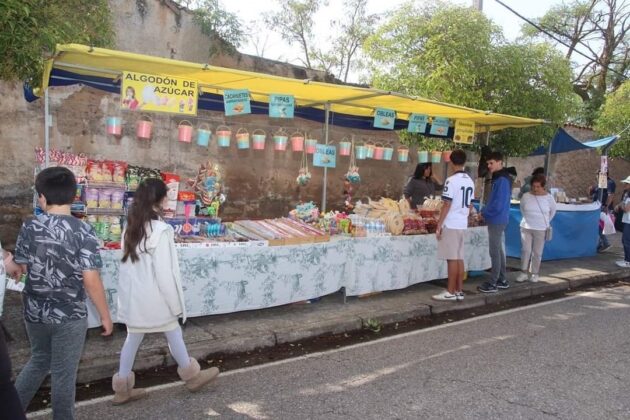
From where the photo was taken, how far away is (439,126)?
8445 mm

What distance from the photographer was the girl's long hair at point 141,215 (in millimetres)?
3438

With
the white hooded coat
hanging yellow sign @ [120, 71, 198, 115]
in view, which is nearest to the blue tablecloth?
hanging yellow sign @ [120, 71, 198, 115]

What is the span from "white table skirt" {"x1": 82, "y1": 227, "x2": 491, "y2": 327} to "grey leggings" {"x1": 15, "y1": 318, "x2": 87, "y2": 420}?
1781mm

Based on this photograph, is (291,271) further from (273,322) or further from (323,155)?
(323,155)

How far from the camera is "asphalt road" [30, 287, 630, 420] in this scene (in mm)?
3656

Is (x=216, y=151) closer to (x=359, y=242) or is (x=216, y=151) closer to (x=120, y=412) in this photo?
(x=359, y=242)

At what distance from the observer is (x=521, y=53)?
27.9ft

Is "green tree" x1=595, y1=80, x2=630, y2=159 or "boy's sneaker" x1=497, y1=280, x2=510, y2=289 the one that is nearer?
"boy's sneaker" x1=497, y1=280, x2=510, y2=289

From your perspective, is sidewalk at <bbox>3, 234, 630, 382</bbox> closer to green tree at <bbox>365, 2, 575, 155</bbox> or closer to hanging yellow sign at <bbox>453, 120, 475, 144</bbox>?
hanging yellow sign at <bbox>453, 120, 475, 144</bbox>

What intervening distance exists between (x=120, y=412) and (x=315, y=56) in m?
23.5

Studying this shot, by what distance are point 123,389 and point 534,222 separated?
6586 mm

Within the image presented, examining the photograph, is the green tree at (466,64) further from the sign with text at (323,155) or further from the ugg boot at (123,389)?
the ugg boot at (123,389)

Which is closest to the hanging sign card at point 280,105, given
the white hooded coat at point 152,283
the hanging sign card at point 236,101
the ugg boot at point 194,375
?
the hanging sign card at point 236,101

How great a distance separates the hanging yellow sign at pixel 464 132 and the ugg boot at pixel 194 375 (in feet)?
20.3
